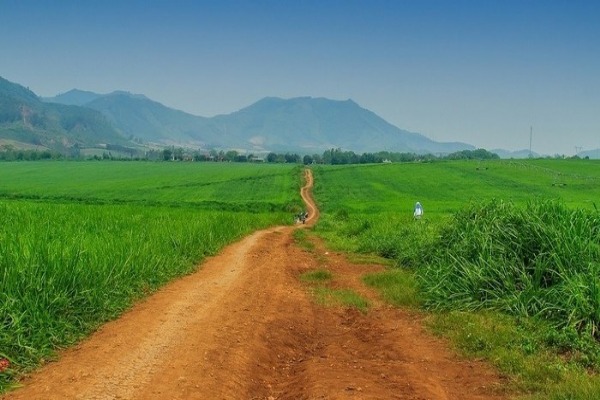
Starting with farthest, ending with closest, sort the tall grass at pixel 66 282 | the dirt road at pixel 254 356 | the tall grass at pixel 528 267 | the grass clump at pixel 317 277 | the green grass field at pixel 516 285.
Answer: the grass clump at pixel 317 277, the tall grass at pixel 528 267, the tall grass at pixel 66 282, the green grass field at pixel 516 285, the dirt road at pixel 254 356

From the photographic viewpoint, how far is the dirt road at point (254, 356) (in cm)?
682

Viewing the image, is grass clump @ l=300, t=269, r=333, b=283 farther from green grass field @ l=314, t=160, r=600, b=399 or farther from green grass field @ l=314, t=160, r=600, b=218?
green grass field @ l=314, t=160, r=600, b=218

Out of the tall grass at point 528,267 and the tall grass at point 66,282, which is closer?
the tall grass at point 66,282

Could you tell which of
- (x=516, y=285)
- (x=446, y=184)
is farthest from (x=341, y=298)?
(x=446, y=184)

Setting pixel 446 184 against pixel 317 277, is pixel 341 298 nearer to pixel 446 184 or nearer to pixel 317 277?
pixel 317 277

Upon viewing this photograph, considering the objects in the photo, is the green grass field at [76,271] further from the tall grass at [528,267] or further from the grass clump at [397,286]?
the tall grass at [528,267]

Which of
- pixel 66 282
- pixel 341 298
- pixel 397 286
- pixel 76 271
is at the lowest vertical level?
pixel 341 298

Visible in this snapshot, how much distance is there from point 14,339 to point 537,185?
82.5m

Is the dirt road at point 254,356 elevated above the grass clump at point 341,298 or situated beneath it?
elevated above

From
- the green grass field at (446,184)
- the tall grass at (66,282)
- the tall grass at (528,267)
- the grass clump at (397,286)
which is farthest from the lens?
the green grass field at (446,184)

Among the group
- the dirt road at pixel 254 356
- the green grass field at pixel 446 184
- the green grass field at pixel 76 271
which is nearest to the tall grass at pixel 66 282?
the green grass field at pixel 76 271

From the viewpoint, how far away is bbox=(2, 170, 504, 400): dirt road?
22.4 feet

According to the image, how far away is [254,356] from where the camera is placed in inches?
329

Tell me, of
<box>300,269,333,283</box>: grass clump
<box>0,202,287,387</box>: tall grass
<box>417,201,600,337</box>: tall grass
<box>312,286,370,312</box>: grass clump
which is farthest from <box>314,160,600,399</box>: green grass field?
<box>0,202,287,387</box>: tall grass
